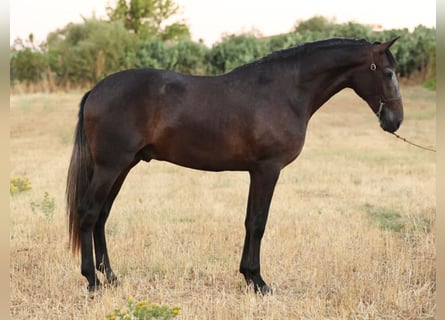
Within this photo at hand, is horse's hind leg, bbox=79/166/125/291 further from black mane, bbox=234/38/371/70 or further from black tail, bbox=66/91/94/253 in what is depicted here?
black mane, bbox=234/38/371/70

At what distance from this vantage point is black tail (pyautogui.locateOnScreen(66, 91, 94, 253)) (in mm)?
4949

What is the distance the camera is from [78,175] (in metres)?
4.95

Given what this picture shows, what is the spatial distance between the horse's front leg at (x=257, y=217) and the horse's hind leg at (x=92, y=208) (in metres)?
1.23

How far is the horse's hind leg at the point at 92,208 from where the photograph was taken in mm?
4711

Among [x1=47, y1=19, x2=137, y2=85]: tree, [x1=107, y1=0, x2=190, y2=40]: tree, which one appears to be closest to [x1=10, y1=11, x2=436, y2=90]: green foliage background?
[x1=47, y1=19, x2=137, y2=85]: tree

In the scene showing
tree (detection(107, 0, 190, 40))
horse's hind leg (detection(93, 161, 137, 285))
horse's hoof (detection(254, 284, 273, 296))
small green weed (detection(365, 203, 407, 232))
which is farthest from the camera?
tree (detection(107, 0, 190, 40))

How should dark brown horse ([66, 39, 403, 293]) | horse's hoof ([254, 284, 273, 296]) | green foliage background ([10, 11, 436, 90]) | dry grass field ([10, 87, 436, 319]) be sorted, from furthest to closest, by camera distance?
green foliage background ([10, 11, 436, 90])
horse's hoof ([254, 284, 273, 296])
dark brown horse ([66, 39, 403, 293])
dry grass field ([10, 87, 436, 319])

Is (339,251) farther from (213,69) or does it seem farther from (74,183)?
(213,69)

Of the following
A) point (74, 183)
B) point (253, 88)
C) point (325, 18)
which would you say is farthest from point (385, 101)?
point (325, 18)

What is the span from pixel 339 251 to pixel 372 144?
9858 millimetres

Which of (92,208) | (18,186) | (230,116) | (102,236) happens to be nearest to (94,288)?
(102,236)

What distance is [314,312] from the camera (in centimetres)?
427

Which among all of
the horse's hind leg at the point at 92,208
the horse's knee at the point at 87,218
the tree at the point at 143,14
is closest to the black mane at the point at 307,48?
the horse's hind leg at the point at 92,208

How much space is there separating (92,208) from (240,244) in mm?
2312
